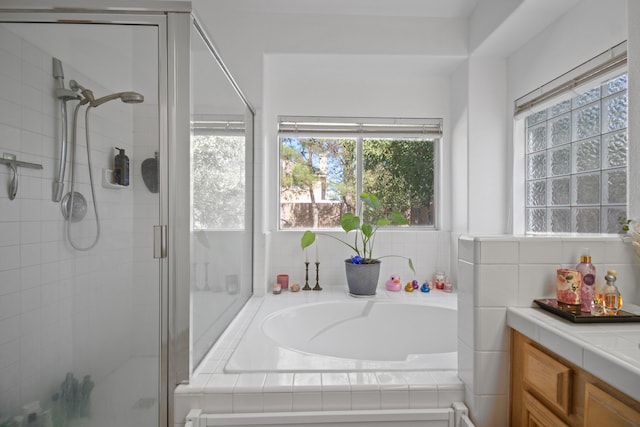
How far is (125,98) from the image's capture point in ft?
3.79

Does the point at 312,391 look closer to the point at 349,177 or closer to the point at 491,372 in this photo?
the point at 491,372

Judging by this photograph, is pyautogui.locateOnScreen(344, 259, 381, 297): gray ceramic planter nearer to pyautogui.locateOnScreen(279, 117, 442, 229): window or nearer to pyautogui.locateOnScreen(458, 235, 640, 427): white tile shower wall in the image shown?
pyautogui.locateOnScreen(279, 117, 442, 229): window

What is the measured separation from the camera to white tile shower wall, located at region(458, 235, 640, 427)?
3.48 feet

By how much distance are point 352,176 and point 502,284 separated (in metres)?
1.82

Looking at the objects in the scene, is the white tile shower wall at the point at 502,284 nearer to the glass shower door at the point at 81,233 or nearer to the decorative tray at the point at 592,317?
the decorative tray at the point at 592,317

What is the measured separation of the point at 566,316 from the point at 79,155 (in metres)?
1.65

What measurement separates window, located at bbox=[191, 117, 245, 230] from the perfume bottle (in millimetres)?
1367

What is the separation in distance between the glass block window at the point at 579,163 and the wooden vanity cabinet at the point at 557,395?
106 centimetres

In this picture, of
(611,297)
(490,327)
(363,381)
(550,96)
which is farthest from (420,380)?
(550,96)

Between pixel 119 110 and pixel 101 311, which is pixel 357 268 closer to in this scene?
pixel 101 311

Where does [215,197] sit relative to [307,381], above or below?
above

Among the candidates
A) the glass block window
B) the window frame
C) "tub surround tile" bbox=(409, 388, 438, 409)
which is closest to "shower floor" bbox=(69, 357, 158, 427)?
"tub surround tile" bbox=(409, 388, 438, 409)

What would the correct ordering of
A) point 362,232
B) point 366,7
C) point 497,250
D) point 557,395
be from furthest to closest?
1. point 362,232
2. point 366,7
3. point 497,250
4. point 557,395

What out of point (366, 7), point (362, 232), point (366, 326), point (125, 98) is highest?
point (366, 7)
